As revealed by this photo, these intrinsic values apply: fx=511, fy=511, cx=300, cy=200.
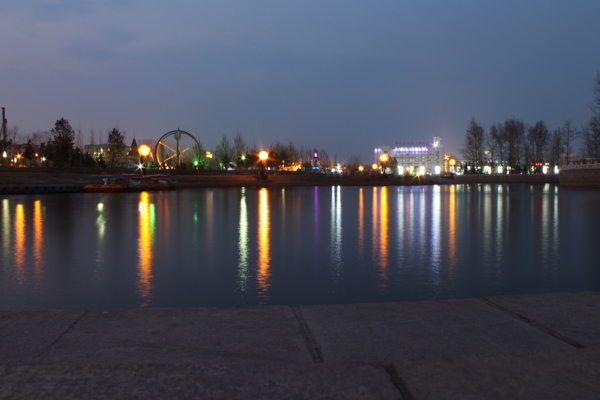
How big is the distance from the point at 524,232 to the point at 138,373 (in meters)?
15.3

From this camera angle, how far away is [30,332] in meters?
4.20

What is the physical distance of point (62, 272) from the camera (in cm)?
979

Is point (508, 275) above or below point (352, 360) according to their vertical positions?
below

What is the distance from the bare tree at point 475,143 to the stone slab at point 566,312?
117 m

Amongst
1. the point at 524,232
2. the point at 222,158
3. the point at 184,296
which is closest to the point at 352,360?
the point at 184,296

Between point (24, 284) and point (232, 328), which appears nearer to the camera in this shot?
point (232, 328)

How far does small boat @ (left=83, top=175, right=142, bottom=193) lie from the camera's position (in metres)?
49.5

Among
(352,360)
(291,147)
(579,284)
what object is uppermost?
(291,147)

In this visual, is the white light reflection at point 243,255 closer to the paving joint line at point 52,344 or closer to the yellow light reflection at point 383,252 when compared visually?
the yellow light reflection at point 383,252

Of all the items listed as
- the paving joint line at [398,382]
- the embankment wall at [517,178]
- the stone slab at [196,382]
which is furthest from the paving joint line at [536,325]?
the embankment wall at [517,178]

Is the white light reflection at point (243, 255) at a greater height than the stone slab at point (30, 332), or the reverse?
the stone slab at point (30, 332)

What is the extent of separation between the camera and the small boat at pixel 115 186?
49469 millimetres

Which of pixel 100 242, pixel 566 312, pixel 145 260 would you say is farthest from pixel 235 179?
pixel 566 312

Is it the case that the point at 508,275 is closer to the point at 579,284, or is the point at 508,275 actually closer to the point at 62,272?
the point at 579,284
